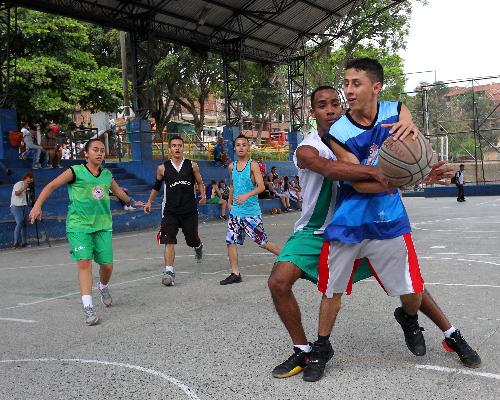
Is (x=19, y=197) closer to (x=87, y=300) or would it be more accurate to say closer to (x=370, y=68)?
(x=87, y=300)

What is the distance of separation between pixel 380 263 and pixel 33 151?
52.1 feet

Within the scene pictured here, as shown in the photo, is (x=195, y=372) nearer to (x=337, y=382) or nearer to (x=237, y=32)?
(x=337, y=382)

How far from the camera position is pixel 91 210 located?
600cm

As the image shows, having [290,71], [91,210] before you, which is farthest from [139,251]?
[290,71]

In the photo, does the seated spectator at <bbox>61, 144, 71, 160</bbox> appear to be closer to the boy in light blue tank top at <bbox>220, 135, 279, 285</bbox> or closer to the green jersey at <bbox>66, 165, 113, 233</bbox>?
the boy in light blue tank top at <bbox>220, 135, 279, 285</bbox>

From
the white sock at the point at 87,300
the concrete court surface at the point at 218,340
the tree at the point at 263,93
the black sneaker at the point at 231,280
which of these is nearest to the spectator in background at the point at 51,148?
the concrete court surface at the point at 218,340

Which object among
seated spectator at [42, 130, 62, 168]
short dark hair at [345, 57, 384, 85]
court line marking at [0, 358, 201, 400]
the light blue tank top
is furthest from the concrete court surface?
seated spectator at [42, 130, 62, 168]

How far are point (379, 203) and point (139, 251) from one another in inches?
340

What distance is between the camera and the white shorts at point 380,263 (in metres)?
3.60

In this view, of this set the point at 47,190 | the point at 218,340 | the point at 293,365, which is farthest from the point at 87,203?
the point at 293,365

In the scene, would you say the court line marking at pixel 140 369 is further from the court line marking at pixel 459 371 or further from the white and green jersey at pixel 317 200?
the court line marking at pixel 459 371

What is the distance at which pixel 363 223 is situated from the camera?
3541 millimetres

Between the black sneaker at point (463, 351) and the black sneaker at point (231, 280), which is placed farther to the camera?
the black sneaker at point (231, 280)

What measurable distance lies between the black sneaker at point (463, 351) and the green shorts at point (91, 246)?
3.65m
